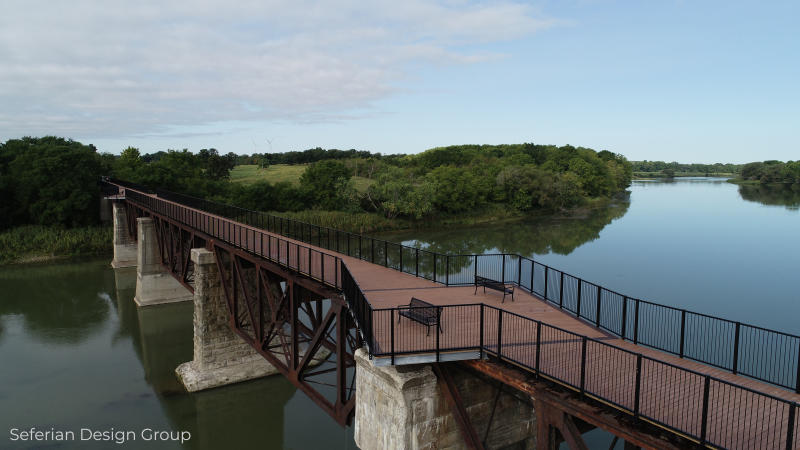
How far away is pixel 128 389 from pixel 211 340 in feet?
13.0

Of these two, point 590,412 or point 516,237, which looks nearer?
point 590,412

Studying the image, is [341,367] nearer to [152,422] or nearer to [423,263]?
[152,422]

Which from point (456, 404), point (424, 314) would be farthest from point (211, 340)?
point (456, 404)

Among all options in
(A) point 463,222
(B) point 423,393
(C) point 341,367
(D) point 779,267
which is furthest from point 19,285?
(D) point 779,267

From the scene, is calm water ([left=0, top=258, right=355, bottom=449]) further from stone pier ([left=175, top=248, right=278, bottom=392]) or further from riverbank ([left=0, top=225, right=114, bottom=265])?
riverbank ([left=0, top=225, right=114, bottom=265])

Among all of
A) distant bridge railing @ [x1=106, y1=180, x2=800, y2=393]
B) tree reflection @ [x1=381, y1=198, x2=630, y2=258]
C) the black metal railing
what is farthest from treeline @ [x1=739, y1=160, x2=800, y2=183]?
the black metal railing

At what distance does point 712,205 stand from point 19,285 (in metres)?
97.3

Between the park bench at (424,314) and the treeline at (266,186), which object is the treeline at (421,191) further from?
the park bench at (424,314)

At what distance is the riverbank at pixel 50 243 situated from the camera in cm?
4503

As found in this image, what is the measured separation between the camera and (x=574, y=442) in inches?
295

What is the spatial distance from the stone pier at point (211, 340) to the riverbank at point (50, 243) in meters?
33.4

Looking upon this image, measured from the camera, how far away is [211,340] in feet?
66.1

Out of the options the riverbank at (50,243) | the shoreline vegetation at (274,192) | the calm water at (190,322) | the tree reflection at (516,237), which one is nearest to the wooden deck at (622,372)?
the calm water at (190,322)

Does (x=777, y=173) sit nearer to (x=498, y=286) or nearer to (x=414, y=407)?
(x=498, y=286)
